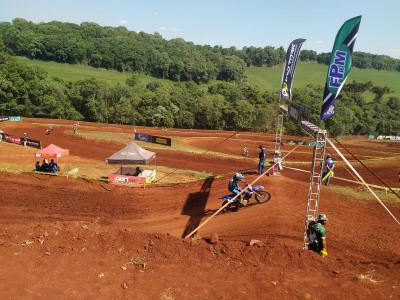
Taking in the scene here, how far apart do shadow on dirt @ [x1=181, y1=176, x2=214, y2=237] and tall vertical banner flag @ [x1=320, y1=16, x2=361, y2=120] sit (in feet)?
25.4

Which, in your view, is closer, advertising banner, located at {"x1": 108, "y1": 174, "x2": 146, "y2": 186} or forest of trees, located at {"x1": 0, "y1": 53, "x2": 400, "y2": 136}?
advertising banner, located at {"x1": 108, "y1": 174, "x2": 146, "y2": 186}

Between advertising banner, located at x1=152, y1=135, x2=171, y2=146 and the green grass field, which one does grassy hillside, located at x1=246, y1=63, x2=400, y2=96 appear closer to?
the green grass field

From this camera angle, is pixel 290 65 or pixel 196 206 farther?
pixel 290 65

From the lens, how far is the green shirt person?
11148 millimetres

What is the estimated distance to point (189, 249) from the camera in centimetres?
1147

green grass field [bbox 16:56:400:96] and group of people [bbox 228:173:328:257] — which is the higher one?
green grass field [bbox 16:56:400:96]

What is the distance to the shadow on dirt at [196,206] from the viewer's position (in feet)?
53.7

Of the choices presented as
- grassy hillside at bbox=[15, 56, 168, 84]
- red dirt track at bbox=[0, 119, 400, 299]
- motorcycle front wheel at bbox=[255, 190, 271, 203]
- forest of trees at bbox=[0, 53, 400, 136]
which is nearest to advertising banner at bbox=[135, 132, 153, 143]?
red dirt track at bbox=[0, 119, 400, 299]

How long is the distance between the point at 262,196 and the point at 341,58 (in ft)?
24.4

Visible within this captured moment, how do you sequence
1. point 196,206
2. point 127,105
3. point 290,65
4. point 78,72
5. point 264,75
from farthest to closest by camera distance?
point 264,75 < point 78,72 < point 127,105 < point 290,65 < point 196,206

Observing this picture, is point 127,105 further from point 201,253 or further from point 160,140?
point 201,253

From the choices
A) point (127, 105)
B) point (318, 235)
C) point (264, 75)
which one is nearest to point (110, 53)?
point (264, 75)

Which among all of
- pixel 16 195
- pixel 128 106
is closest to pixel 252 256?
pixel 16 195

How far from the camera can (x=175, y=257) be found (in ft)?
36.4
